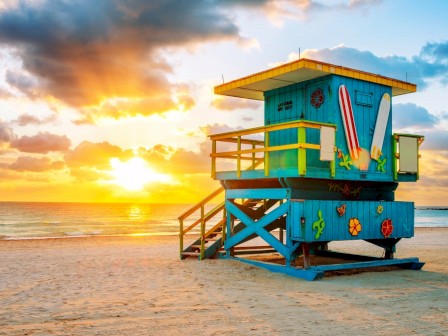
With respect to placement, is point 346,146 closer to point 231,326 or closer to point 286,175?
point 286,175

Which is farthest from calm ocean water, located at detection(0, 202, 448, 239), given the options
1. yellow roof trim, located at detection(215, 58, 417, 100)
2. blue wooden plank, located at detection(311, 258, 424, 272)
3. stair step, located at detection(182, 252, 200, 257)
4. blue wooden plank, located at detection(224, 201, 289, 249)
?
blue wooden plank, located at detection(311, 258, 424, 272)

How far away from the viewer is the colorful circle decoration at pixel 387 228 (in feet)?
37.6

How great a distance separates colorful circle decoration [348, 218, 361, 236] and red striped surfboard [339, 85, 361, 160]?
1459 mm

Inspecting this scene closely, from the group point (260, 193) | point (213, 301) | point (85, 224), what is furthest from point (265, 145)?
point (85, 224)

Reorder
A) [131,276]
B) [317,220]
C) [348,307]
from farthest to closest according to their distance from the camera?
[131,276] → [317,220] → [348,307]

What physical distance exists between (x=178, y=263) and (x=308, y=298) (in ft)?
17.7

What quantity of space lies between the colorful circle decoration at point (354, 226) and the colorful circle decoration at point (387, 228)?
876mm

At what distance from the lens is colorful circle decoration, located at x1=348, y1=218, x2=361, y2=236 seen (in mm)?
10746

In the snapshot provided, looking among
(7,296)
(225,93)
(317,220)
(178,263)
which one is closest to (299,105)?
(225,93)

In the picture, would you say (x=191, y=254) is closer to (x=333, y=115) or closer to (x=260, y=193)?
(x=260, y=193)

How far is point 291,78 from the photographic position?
11.5 meters

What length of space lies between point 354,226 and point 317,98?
122 inches

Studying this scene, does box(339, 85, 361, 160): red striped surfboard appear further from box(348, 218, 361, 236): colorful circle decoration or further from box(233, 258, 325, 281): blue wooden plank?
box(233, 258, 325, 281): blue wooden plank

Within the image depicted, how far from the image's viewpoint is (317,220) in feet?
33.3
